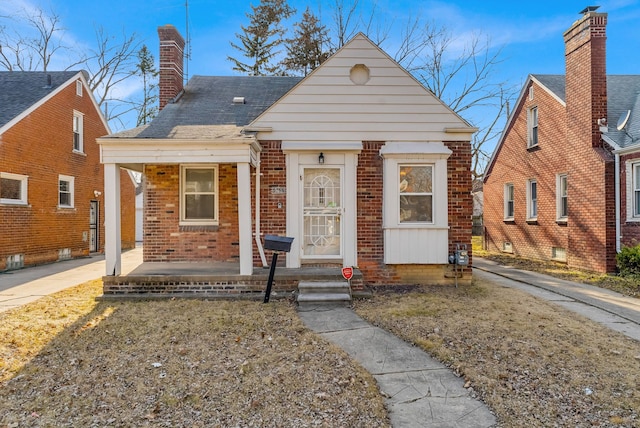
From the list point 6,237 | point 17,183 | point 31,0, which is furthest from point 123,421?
point 31,0

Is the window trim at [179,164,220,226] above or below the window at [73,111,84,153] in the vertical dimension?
below

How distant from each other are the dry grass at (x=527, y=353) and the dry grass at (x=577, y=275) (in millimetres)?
2983

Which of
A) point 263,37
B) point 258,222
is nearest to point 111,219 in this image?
point 258,222

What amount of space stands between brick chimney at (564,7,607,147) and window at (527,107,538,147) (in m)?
2.37

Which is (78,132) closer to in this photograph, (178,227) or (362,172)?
(178,227)

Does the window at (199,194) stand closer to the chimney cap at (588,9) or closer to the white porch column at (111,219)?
the white porch column at (111,219)

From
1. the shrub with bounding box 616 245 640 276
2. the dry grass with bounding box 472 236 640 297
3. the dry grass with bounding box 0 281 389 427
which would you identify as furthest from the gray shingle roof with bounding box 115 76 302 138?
the shrub with bounding box 616 245 640 276

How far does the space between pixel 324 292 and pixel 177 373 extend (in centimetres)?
305

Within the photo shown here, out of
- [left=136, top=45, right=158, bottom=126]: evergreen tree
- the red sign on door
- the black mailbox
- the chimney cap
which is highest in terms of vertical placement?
[left=136, top=45, right=158, bottom=126]: evergreen tree

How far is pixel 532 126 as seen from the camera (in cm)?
1312

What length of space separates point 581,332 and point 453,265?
2683 millimetres

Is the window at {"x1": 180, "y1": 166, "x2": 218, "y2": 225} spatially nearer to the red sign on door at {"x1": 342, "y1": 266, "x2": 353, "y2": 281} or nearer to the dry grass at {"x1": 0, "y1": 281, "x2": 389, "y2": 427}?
the dry grass at {"x1": 0, "y1": 281, "x2": 389, "y2": 427}

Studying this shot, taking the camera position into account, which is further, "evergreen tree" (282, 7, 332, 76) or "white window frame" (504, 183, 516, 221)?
"evergreen tree" (282, 7, 332, 76)

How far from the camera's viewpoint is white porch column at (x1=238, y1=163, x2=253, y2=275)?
6.52 metres
